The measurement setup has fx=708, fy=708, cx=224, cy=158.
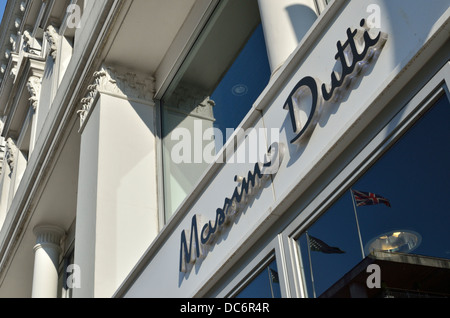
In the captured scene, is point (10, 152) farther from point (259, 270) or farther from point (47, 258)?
point (259, 270)

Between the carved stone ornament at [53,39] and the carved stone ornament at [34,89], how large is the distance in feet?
5.73

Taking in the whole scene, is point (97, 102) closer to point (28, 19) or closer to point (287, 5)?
point (287, 5)

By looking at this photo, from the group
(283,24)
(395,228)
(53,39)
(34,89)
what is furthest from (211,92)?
(34,89)

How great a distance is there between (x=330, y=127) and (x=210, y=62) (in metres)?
4.58

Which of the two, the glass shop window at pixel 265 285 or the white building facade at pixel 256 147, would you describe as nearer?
the white building facade at pixel 256 147

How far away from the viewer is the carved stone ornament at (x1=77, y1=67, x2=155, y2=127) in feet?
37.4

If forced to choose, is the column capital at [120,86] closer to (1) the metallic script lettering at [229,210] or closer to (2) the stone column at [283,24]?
(1) the metallic script lettering at [229,210]

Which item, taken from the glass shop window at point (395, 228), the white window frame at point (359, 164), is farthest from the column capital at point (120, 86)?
the glass shop window at point (395, 228)

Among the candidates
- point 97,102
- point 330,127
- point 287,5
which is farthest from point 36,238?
point 330,127

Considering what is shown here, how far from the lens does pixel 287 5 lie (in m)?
7.19

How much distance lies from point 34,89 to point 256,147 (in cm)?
1301

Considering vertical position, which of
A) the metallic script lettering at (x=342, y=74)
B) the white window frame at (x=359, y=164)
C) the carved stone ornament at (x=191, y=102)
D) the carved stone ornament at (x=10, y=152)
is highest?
the carved stone ornament at (x=10, y=152)

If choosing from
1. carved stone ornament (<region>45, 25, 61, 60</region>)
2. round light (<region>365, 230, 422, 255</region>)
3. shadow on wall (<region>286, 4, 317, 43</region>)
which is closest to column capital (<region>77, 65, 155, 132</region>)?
shadow on wall (<region>286, 4, 317, 43</region>)

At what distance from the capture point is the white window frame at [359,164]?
455 cm
